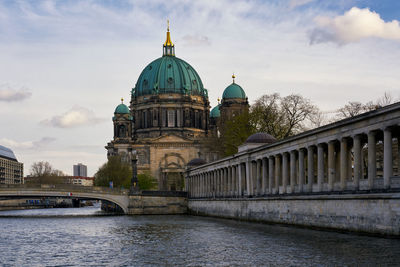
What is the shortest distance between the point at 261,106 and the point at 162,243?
4689 centimetres

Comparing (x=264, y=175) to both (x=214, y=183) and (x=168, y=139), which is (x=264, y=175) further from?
(x=168, y=139)

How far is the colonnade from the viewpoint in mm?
34125

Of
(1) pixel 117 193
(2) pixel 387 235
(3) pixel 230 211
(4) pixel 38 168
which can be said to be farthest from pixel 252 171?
(4) pixel 38 168

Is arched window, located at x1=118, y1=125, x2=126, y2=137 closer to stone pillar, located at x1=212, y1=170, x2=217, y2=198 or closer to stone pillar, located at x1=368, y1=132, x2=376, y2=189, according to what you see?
stone pillar, located at x1=212, y1=170, x2=217, y2=198

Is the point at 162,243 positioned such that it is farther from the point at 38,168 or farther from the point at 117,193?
the point at 38,168

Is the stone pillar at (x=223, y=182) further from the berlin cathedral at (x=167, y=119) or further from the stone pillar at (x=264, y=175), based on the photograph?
the berlin cathedral at (x=167, y=119)

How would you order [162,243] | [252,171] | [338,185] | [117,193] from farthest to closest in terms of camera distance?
[117,193] < [252,171] < [338,185] < [162,243]

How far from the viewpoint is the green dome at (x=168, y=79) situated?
135625 mm

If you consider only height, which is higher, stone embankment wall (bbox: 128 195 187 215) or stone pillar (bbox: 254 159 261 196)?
stone pillar (bbox: 254 159 261 196)

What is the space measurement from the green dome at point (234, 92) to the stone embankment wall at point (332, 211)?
6982cm

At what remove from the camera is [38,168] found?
187625 millimetres

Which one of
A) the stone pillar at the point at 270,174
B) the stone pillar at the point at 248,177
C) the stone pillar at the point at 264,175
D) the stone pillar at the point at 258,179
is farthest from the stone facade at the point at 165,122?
the stone pillar at the point at 270,174

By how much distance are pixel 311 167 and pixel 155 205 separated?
43.8 metres

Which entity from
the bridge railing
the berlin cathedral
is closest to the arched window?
the berlin cathedral
